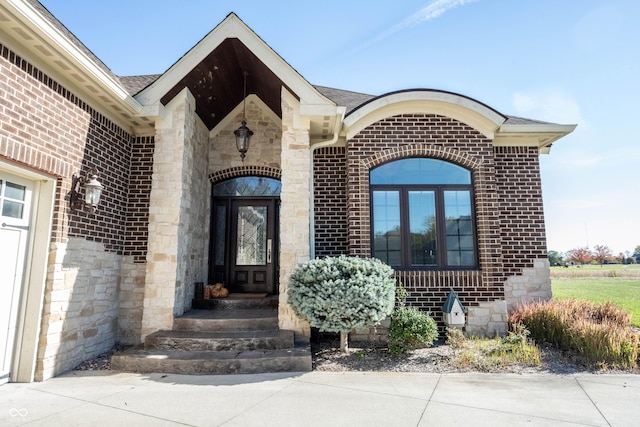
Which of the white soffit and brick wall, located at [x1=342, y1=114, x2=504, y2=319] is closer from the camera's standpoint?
the white soffit

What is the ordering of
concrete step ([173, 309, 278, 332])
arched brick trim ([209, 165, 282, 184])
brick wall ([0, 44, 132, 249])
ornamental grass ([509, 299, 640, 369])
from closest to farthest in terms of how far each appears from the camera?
brick wall ([0, 44, 132, 249]) → ornamental grass ([509, 299, 640, 369]) → concrete step ([173, 309, 278, 332]) → arched brick trim ([209, 165, 282, 184])

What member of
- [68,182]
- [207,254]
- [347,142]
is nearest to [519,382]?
[347,142]

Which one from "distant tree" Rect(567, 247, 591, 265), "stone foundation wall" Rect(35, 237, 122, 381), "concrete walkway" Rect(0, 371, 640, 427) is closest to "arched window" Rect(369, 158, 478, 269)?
"concrete walkway" Rect(0, 371, 640, 427)

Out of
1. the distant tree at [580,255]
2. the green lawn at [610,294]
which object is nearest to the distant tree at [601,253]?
the distant tree at [580,255]

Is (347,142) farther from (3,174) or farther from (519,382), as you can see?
(3,174)

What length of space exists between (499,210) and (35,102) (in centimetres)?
744

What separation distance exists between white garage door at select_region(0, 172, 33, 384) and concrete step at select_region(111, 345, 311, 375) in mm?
1149

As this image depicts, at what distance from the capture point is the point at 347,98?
762 cm

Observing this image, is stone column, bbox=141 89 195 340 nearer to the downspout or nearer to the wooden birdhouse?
the downspout

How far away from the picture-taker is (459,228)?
21.7ft

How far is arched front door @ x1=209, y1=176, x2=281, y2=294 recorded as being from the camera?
23.5 feet

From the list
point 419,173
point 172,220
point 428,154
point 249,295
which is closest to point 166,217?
point 172,220

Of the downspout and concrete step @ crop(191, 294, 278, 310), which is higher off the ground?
the downspout

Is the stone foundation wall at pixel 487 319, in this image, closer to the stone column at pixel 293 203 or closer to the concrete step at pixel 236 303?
the stone column at pixel 293 203
